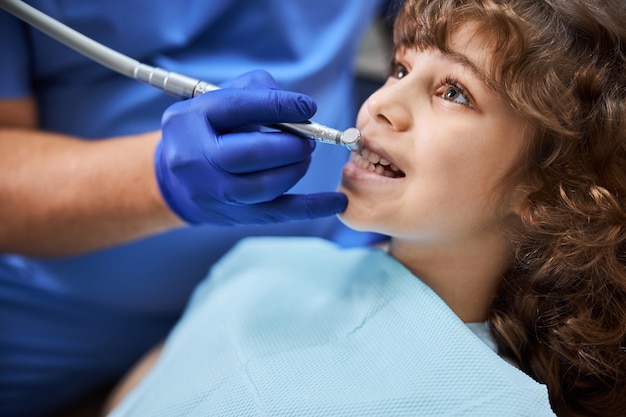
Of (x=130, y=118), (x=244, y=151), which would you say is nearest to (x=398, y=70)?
(x=244, y=151)

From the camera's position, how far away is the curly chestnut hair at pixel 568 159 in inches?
28.2

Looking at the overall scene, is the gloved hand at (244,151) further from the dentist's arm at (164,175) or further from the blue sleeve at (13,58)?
the blue sleeve at (13,58)

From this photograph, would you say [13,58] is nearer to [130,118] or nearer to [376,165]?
[130,118]

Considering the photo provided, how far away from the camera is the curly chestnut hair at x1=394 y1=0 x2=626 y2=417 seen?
716mm

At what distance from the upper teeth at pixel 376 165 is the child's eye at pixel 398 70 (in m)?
0.13

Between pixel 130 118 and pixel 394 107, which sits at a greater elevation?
pixel 394 107

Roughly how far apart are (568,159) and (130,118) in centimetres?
74

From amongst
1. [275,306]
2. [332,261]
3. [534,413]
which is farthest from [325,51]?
[534,413]

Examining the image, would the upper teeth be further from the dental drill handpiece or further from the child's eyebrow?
the child's eyebrow

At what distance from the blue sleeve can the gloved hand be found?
1.09ft

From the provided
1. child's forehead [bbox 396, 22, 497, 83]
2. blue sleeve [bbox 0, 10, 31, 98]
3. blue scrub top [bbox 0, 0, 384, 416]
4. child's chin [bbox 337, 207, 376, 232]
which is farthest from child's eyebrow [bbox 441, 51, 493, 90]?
blue sleeve [bbox 0, 10, 31, 98]

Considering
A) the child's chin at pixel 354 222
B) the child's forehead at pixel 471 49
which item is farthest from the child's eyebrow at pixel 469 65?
the child's chin at pixel 354 222

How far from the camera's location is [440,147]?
2.43ft

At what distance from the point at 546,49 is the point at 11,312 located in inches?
38.5
